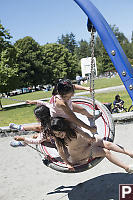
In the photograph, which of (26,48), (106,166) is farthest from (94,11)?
(26,48)

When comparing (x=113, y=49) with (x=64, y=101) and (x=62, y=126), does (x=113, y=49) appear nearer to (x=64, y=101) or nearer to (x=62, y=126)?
(x=64, y=101)

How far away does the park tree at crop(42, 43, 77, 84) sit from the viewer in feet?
164

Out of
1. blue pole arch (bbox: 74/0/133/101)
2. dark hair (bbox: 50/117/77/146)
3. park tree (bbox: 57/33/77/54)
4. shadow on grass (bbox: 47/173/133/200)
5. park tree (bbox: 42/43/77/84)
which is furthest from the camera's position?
park tree (bbox: 57/33/77/54)

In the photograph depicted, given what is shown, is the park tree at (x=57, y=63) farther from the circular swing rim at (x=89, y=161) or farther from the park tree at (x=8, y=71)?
the circular swing rim at (x=89, y=161)

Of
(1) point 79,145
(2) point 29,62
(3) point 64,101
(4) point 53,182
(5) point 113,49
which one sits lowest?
(4) point 53,182

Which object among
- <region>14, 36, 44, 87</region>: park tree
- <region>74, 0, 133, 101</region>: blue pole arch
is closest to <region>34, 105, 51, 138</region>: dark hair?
<region>74, 0, 133, 101</region>: blue pole arch

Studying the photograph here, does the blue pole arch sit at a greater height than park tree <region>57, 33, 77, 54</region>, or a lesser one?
lesser

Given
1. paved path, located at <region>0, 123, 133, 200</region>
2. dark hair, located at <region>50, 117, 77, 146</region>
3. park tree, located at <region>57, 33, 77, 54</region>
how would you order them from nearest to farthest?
dark hair, located at <region>50, 117, 77, 146</region>, paved path, located at <region>0, 123, 133, 200</region>, park tree, located at <region>57, 33, 77, 54</region>

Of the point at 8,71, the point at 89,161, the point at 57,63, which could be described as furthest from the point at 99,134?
the point at 57,63

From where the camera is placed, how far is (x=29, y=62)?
44.7m

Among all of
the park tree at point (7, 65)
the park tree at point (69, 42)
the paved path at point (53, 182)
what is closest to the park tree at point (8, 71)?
the park tree at point (7, 65)

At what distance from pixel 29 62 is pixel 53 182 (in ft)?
137

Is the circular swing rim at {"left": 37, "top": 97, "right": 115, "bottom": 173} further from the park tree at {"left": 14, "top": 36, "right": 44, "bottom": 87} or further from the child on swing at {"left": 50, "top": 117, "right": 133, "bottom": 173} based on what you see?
the park tree at {"left": 14, "top": 36, "right": 44, "bottom": 87}

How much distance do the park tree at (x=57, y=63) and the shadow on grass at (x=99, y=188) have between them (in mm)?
44684
